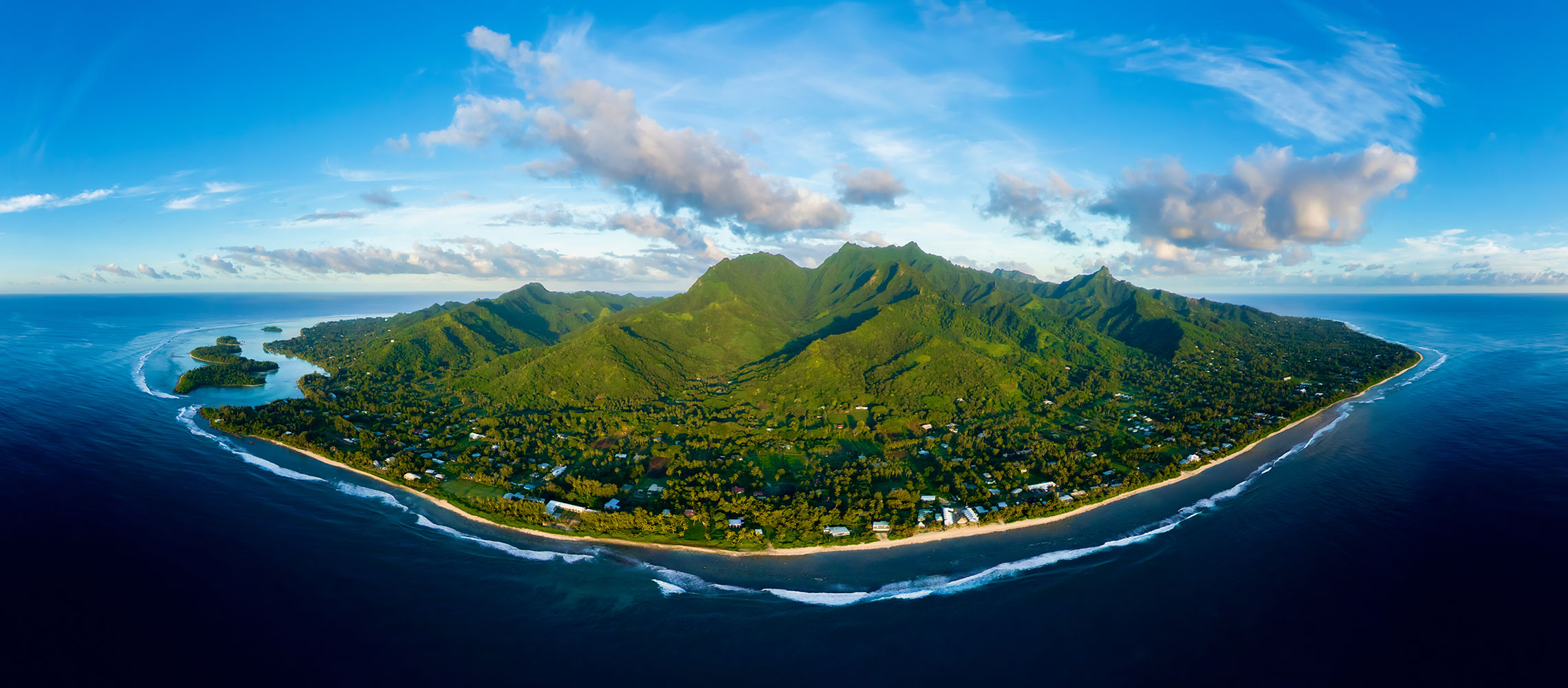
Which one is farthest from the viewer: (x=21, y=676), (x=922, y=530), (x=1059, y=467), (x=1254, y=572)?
(x=1059, y=467)

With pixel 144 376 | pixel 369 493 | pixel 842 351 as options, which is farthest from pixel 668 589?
pixel 144 376

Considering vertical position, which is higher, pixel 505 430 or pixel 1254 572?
pixel 505 430

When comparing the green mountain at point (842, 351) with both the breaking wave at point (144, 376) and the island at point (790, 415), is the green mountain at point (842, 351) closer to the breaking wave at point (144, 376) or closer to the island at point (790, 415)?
the island at point (790, 415)

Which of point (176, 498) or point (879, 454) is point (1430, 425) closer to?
point (879, 454)

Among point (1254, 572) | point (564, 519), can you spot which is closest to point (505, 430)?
point (564, 519)

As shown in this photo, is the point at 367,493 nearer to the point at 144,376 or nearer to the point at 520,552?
the point at 520,552

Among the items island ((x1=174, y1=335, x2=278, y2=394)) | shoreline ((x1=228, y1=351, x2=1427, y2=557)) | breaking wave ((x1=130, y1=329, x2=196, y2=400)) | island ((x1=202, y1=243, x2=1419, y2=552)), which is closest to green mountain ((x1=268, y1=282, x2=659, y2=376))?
island ((x1=202, y1=243, x2=1419, y2=552))

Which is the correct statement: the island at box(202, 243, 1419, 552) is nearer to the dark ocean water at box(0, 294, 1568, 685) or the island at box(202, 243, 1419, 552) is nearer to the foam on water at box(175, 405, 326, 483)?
the foam on water at box(175, 405, 326, 483)
